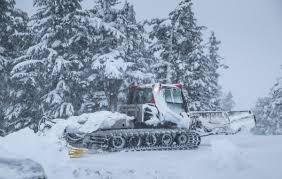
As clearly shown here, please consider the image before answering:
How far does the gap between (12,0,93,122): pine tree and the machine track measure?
19.6 ft

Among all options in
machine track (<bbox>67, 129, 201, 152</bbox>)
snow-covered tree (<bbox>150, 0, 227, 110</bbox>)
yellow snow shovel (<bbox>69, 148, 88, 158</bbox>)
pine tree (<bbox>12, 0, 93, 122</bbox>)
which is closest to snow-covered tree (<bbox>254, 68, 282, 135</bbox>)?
snow-covered tree (<bbox>150, 0, 227, 110</bbox>)

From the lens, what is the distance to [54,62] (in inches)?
810

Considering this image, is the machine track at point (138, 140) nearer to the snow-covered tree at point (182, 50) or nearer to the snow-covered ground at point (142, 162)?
the snow-covered ground at point (142, 162)

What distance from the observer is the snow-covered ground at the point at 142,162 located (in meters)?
9.04

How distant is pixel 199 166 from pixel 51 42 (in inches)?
533

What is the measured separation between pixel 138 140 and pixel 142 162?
3431mm

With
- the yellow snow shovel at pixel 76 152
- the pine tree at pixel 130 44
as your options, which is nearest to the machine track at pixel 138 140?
the yellow snow shovel at pixel 76 152

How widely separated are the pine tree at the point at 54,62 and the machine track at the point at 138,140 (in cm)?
597

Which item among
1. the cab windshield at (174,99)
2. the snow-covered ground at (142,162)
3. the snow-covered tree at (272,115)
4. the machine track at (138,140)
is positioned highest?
the snow-covered tree at (272,115)

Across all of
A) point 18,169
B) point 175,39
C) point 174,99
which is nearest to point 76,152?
point 174,99

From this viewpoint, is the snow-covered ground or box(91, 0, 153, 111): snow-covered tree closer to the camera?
the snow-covered ground

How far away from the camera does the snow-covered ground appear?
9.04 meters

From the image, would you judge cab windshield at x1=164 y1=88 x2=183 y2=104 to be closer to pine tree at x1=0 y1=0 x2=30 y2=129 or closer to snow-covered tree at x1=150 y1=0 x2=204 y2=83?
snow-covered tree at x1=150 y1=0 x2=204 y2=83

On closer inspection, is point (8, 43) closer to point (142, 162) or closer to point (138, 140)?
point (138, 140)
